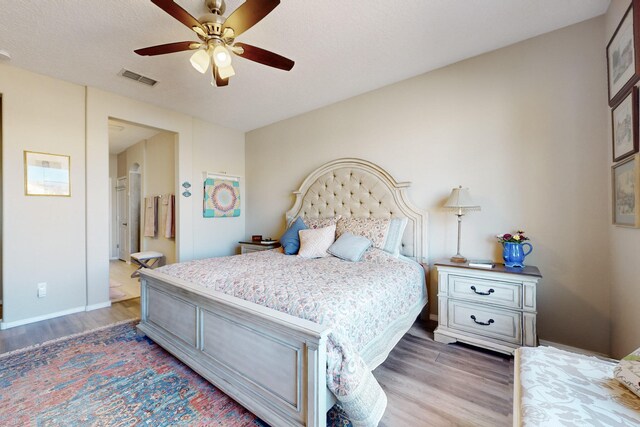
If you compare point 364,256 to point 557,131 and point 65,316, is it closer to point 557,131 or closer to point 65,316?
point 557,131

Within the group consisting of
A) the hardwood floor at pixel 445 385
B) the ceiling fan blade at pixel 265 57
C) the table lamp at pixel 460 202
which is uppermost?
the ceiling fan blade at pixel 265 57

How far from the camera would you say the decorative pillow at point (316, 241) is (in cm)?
294

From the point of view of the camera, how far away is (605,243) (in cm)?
212

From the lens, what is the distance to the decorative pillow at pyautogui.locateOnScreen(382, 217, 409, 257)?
2.84 metres

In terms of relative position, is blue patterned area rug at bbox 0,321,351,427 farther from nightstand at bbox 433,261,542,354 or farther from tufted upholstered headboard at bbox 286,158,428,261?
tufted upholstered headboard at bbox 286,158,428,261

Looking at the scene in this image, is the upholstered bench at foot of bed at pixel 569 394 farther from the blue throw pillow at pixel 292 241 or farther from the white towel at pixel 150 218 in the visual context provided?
the white towel at pixel 150 218

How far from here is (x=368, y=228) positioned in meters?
2.99

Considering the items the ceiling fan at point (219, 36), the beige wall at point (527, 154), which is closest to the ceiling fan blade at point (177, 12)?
the ceiling fan at point (219, 36)

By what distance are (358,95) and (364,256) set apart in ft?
6.84

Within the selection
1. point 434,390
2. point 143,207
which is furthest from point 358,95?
point 143,207

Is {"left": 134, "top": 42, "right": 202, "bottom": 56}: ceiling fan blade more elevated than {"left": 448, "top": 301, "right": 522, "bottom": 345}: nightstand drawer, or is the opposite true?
{"left": 134, "top": 42, "right": 202, "bottom": 56}: ceiling fan blade

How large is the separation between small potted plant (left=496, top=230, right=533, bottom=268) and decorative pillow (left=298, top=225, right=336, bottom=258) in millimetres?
1633

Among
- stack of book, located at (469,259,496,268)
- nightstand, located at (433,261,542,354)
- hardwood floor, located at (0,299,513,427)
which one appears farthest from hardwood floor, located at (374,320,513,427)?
stack of book, located at (469,259,496,268)

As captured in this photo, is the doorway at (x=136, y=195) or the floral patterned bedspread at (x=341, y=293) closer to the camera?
the floral patterned bedspread at (x=341, y=293)
